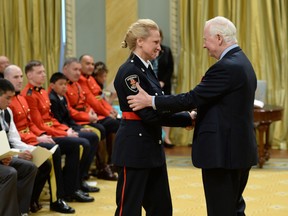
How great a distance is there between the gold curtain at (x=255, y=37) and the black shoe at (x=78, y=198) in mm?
3330

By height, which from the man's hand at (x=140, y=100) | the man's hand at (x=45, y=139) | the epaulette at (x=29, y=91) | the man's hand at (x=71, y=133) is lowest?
the man's hand at (x=71, y=133)

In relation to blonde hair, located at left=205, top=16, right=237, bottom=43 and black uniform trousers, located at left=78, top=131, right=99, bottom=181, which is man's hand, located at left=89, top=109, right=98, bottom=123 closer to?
black uniform trousers, located at left=78, top=131, right=99, bottom=181

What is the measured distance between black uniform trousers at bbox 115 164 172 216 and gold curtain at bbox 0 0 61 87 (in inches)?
205

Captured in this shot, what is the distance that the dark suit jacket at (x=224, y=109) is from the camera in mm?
3322

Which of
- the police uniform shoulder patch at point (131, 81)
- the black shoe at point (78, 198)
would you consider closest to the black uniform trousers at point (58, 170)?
the black shoe at point (78, 198)

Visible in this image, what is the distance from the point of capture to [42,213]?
525 cm

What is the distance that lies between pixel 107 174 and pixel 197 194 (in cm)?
120

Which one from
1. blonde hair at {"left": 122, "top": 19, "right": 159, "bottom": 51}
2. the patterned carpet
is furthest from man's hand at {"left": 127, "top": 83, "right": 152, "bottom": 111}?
the patterned carpet

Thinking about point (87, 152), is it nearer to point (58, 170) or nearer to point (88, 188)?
point (88, 188)

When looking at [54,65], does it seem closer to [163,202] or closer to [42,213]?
[42,213]

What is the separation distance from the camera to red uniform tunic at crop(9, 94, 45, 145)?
5344mm

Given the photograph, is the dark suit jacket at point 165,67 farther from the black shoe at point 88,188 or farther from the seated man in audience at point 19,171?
the seated man in audience at point 19,171

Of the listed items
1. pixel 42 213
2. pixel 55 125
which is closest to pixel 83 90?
pixel 55 125

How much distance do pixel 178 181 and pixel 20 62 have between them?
3.51 meters
